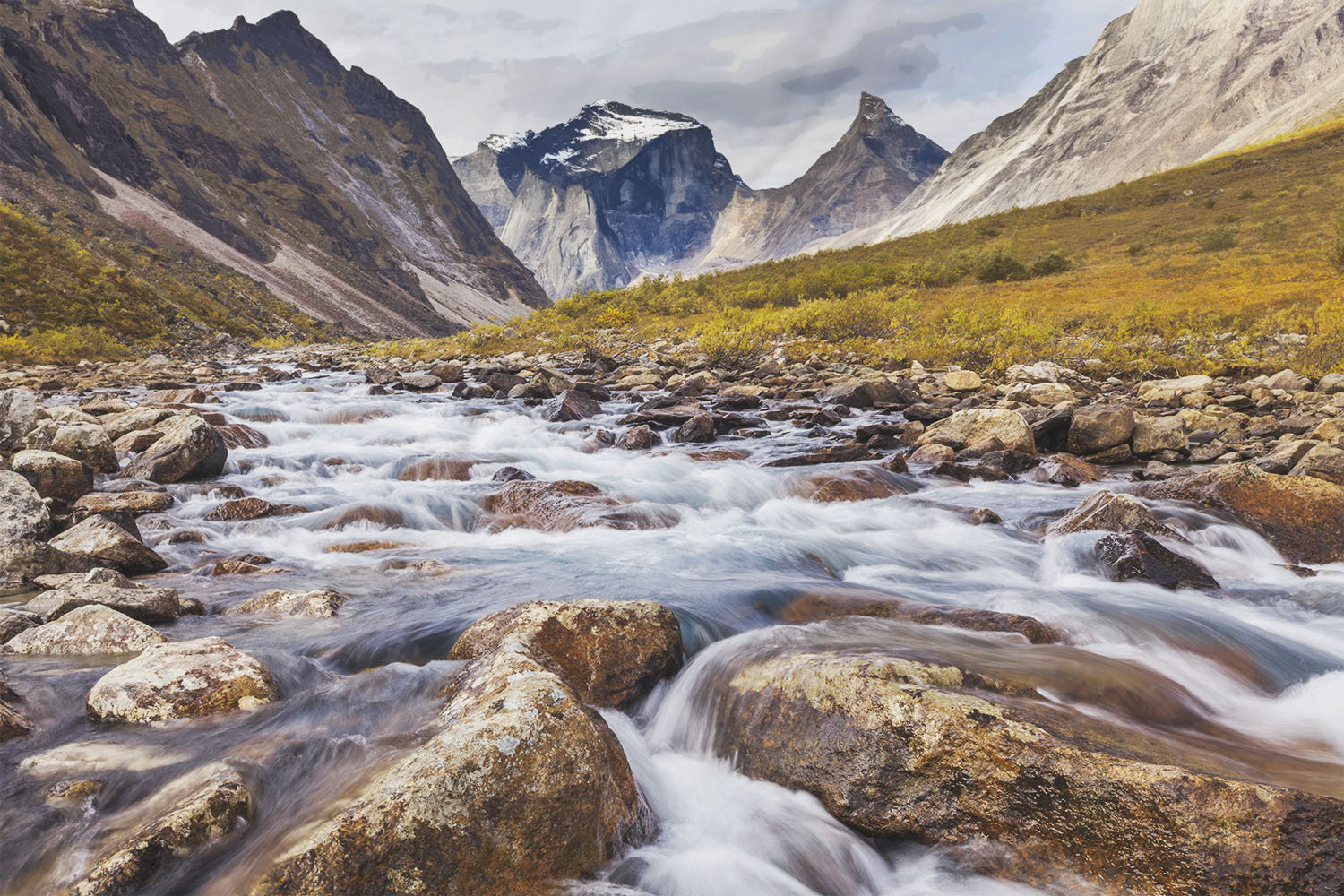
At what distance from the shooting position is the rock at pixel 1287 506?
19.3 feet

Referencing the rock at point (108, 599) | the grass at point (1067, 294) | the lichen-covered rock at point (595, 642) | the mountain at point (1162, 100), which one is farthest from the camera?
the mountain at point (1162, 100)

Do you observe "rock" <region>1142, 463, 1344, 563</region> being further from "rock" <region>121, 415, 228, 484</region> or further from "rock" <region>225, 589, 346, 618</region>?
"rock" <region>121, 415, 228, 484</region>

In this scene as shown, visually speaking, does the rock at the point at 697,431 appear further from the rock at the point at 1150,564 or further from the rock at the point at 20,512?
the rock at the point at 20,512

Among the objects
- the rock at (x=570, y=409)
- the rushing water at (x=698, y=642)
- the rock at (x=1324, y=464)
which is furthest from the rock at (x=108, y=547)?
the rock at (x=1324, y=464)

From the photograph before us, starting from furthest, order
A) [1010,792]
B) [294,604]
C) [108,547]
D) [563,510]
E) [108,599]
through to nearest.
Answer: [563,510]
[108,547]
[294,604]
[108,599]
[1010,792]

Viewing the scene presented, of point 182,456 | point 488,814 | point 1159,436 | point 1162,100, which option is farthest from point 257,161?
point 1162,100

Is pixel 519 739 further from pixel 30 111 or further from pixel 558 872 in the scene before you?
pixel 30 111

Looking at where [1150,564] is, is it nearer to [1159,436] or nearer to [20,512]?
[1159,436]

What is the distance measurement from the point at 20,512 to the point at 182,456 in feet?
11.6

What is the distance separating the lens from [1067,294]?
22016mm

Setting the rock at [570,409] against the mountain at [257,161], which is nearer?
the rock at [570,409]

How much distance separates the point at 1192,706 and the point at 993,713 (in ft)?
6.20

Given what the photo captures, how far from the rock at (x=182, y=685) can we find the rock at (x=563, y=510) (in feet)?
13.4

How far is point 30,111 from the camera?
5888 cm
